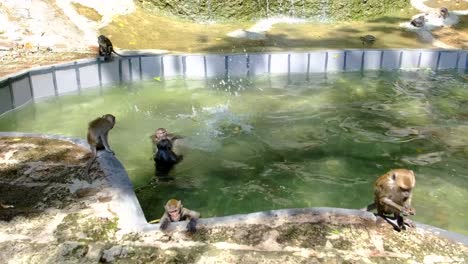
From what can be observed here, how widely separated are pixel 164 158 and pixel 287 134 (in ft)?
11.3

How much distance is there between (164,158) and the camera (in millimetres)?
8750

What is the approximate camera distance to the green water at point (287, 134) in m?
8.08

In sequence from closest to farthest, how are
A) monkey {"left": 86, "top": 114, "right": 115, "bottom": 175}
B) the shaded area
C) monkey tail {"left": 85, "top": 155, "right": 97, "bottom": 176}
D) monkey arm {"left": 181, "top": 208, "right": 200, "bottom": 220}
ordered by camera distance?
monkey arm {"left": 181, "top": 208, "right": 200, "bottom": 220}
the shaded area
monkey tail {"left": 85, "top": 155, "right": 97, "bottom": 176}
monkey {"left": 86, "top": 114, "right": 115, "bottom": 175}

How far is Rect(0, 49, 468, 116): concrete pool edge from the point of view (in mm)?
13500

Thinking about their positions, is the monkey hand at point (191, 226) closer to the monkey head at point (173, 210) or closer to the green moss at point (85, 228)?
the monkey head at point (173, 210)

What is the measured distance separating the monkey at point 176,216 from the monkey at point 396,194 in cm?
246

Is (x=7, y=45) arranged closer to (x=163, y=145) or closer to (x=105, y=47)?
(x=105, y=47)

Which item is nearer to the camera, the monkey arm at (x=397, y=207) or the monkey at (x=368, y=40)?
the monkey arm at (x=397, y=207)

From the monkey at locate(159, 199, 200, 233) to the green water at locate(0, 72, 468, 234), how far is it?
5.53 ft

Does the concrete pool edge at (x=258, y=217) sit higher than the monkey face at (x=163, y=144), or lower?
lower

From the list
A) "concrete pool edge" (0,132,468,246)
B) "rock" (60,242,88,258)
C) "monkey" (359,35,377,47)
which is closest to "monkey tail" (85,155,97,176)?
"concrete pool edge" (0,132,468,246)

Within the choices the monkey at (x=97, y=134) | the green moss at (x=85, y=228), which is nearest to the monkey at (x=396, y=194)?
the green moss at (x=85, y=228)

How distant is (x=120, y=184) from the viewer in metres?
6.79

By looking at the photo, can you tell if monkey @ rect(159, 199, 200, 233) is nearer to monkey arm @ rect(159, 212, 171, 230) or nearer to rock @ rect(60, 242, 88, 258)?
monkey arm @ rect(159, 212, 171, 230)
